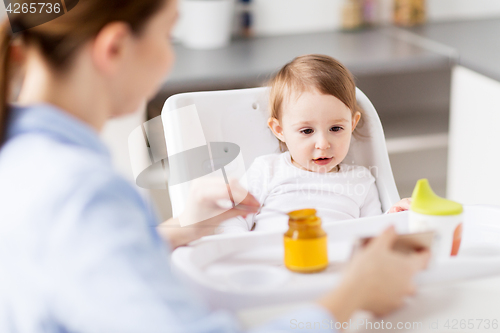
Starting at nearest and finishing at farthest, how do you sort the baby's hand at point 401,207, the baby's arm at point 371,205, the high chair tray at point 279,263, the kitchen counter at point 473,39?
1. the high chair tray at point 279,263
2. the baby's hand at point 401,207
3. the baby's arm at point 371,205
4. the kitchen counter at point 473,39

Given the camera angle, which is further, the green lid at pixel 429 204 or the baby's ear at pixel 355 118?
the baby's ear at pixel 355 118

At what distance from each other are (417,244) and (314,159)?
0.39 metres

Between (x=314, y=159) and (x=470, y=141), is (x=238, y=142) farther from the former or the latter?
(x=470, y=141)

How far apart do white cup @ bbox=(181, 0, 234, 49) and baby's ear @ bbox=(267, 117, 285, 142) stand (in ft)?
2.75

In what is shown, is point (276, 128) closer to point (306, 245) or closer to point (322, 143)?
point (322, 143)

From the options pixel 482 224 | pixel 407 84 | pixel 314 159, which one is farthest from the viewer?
pixel 407 84

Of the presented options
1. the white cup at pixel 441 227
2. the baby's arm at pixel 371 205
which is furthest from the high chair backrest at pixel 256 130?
the white cup at pixel 441 227

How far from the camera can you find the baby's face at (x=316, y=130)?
885 millimetres

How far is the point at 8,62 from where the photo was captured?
0.48m

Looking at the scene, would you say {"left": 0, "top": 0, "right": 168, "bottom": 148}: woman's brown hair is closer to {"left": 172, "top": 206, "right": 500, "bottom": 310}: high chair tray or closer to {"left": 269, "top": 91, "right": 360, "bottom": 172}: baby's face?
{"left": 172, "top": 206, "right": 500, "bottom": 310}: high chair tray

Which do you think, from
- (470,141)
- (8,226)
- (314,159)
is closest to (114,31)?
(8,226)

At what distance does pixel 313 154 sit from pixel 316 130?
0.14 feet

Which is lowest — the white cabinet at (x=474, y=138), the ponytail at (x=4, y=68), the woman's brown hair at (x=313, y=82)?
the white cabinet at (x=474, y=138)

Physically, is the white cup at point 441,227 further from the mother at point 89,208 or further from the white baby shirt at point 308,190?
the white baby shirt at point 308,190
